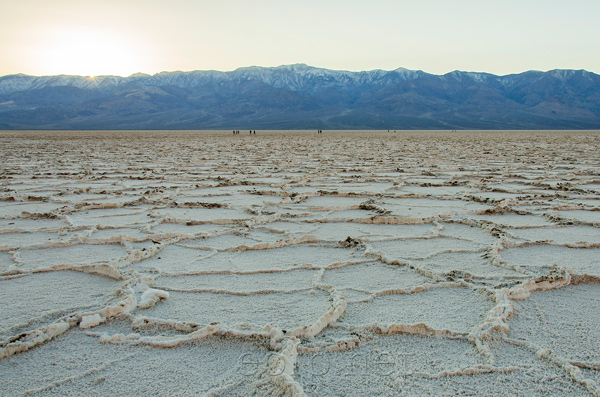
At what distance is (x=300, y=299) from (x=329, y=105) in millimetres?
112963

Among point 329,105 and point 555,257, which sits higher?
point 329,105

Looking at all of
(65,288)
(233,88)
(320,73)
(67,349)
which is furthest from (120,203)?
(320,73)

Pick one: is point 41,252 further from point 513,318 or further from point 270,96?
point 270,96

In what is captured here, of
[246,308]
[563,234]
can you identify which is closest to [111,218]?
[246,308]

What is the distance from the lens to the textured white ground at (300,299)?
150 cm

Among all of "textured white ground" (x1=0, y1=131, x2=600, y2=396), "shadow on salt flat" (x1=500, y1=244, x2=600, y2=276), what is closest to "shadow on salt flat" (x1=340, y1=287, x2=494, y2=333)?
"textured white ground" (x1=0, y1=131, x2=600, y2=396)

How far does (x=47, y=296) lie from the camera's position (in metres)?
2.16

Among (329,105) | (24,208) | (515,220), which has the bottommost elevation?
(24,208)

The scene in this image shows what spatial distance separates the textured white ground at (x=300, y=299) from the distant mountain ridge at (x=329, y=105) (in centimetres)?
6713

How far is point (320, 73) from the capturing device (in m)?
166

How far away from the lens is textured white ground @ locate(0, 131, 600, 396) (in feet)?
4.93

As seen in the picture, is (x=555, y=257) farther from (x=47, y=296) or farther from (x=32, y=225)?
(x=32, y=225)

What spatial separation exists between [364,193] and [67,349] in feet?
13.0

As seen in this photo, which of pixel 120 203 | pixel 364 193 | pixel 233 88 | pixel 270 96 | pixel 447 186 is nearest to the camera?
pixel 120 203
